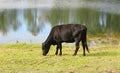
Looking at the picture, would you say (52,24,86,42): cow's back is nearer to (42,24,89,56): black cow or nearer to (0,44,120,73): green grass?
(42,24,89,56): black cow

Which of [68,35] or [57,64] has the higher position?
[68,35]

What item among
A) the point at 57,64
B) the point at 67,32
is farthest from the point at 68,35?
the point at 57,64

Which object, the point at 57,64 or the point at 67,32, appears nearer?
the point at 57,64

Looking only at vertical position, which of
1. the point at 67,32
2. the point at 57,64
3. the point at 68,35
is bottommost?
the point at 57,64

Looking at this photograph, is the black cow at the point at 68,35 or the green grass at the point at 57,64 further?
the black cow at the point at 68,35

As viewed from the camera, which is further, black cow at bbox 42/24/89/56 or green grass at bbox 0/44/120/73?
black cow at bbox 42/24/89/56

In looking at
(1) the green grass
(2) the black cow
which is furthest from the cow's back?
(1) the green grass

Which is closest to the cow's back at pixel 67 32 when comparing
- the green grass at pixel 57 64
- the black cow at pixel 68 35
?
the black cow at pixel 68 35

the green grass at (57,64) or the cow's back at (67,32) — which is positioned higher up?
the cow's back at (67,32)

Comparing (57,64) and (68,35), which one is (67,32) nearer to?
(68,35)

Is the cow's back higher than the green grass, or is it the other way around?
the cow's back

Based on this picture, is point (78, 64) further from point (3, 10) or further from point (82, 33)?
point (3, 10)

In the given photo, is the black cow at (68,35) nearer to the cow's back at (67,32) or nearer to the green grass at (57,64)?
the cow's back at (67,32)

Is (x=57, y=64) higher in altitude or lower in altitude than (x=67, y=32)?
lower
